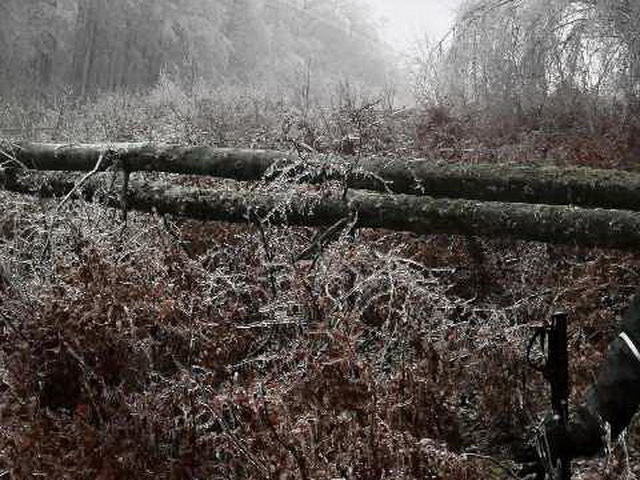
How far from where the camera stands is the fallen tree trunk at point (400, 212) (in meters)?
5.27

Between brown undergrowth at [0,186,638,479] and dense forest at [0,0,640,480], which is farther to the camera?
dense forest at [0,0,640,480]

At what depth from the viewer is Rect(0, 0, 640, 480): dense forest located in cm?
360

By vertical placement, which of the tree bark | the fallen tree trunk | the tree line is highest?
the tree line

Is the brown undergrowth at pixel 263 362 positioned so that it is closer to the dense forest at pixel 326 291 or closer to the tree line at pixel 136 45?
the dense forest at pixel 326 291

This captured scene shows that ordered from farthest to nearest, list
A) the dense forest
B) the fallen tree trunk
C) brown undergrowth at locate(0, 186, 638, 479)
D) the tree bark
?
the tree bark
the fallen tree trunk
the dense forest
brown undergrowth at locate(0, 186, 638, 479)

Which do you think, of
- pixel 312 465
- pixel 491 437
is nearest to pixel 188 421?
pixel 312 465

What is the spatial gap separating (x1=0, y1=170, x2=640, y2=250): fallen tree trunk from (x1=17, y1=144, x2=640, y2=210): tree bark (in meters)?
0.18

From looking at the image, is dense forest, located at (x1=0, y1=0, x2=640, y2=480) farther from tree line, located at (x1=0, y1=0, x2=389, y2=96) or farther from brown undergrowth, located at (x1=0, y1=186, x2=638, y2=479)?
tree line, located at (x1=0, y1=0, x2=389, y2=96)

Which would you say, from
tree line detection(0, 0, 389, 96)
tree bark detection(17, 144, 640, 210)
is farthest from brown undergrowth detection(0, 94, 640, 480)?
tree line detection(0, 0, 389, 96)

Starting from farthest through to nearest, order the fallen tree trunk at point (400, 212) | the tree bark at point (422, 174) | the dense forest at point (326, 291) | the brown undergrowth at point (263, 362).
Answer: the tree bark at point (422, 174), the fallen tree trunk at point (400, 212), the dense forest at point (326, 291), the brown undergrowth at point (263, 362)

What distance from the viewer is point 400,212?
18.7 ft

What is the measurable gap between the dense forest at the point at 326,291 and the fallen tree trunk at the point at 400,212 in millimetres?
15

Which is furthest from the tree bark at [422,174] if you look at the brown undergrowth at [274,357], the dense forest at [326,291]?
the brown undergrowth at [274,357]

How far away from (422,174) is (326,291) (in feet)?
7.17
